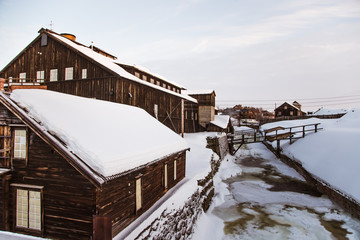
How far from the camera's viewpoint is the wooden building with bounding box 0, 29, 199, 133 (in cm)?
1802

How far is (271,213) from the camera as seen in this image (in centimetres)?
1409

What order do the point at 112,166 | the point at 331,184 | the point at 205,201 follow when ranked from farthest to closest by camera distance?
the point at 331,184, the point at 205,201, the point at 112,166

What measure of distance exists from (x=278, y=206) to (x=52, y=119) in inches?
643

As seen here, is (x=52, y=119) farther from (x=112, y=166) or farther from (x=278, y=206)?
(x=278, y=206)

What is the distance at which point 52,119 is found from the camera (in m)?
6.91

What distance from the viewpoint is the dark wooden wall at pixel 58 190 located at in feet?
21.7

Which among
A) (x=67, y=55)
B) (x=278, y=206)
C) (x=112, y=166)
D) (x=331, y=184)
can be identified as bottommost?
(x=278, y=206)

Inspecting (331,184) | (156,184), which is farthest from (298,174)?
(156,184)

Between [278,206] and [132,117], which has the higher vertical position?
[132,117]

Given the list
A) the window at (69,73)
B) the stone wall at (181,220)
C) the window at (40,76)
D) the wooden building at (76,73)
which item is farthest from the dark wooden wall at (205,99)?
the window at (40,76)

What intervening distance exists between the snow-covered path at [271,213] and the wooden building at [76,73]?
1172 cm

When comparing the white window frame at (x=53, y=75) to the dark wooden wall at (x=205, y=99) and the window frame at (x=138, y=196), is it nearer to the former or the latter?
the window frame at (x=138, y=196)

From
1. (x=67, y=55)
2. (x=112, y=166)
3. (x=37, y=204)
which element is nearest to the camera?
(x=112, y=166)

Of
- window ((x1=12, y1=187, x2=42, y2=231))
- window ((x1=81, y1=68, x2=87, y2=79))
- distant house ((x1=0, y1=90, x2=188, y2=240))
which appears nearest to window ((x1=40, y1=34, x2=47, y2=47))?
window ((x1=81, y1=68, x2=87, y2=79))
